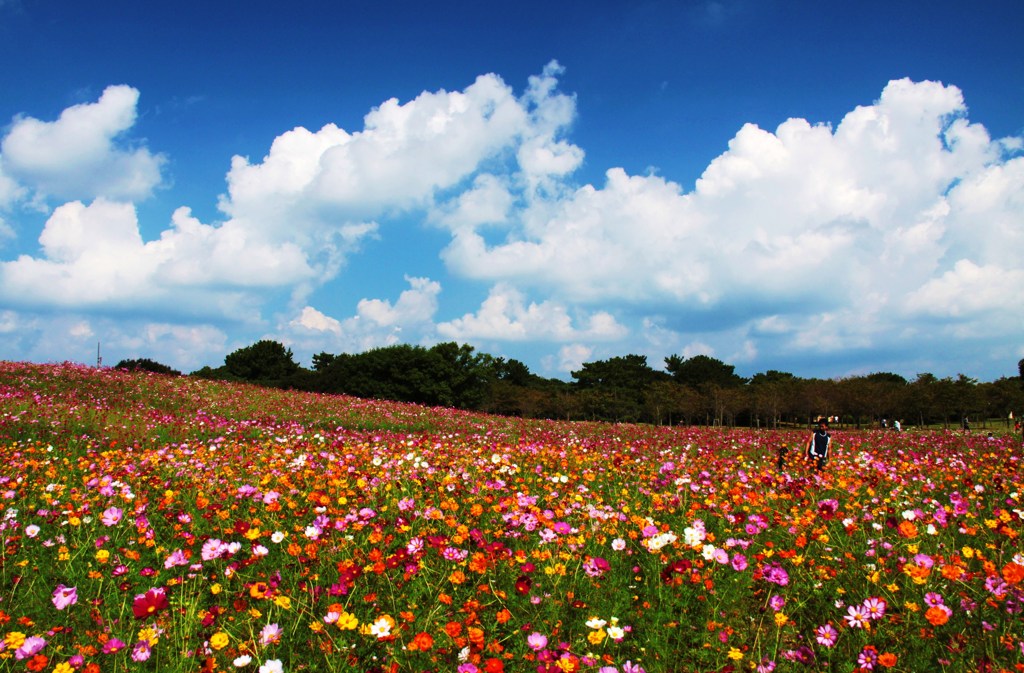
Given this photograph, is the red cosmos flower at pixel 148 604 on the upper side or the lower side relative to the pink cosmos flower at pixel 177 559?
upper

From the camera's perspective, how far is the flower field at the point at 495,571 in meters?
3.17

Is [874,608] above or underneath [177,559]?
underneath

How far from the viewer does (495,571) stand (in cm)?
411

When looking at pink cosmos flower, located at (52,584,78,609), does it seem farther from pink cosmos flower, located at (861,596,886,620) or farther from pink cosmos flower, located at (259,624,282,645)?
pink cosmos flower, located at (861,596,886,620)

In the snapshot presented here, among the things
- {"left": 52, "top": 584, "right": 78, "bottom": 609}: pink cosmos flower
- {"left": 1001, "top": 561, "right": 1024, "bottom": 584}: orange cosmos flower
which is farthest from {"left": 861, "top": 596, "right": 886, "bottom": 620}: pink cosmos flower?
{"left": 52, "top": 584, "right": 78, "bottom": 609}: pink cosmos flower

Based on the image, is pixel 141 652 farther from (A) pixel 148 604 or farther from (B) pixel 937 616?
(B) pixel 937 616

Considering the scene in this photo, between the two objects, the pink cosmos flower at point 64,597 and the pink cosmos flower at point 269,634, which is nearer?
the pink cosmos flower at point 269,634

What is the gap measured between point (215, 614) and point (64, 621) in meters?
1.21

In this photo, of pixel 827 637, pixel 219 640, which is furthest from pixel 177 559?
pixel 827 637

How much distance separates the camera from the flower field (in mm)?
3171

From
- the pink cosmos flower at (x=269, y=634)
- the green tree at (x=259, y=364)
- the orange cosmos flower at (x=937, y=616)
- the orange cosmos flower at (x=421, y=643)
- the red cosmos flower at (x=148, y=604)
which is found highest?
the green tree at (x=259, y=364)

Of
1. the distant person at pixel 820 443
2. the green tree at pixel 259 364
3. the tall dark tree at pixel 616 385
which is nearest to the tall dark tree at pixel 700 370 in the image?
the tall dark tree at pixel 616 385

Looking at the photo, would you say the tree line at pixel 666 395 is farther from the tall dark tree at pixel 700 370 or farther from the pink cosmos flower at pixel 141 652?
the pink cosmos flower at pixel 141 652

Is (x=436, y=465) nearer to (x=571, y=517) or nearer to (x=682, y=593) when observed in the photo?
(x=571, y=517)
